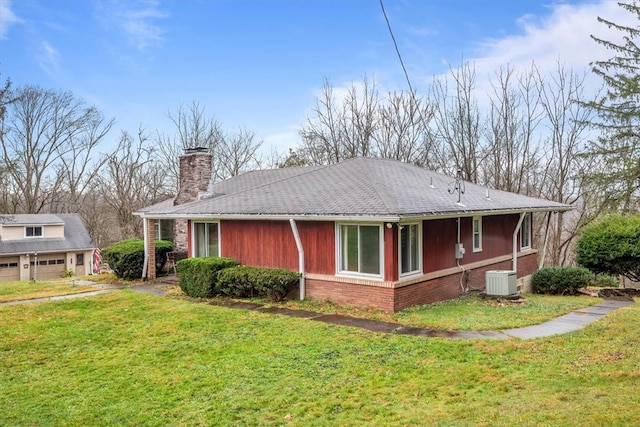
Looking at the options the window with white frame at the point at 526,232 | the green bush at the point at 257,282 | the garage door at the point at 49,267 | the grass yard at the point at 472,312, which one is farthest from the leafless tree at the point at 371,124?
the green bush at the point at 257,282

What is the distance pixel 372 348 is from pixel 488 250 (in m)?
8.87

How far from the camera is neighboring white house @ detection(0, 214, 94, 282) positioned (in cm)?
3192

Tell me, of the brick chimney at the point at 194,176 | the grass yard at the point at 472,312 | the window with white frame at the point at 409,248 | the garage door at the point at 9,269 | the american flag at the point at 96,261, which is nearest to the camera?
the grass yard at the point at 472,312

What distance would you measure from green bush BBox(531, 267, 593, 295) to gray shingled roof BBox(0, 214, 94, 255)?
31209 mm

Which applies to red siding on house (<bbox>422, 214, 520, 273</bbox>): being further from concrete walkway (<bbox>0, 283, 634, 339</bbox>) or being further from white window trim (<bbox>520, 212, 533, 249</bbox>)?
concrete walkway (<bbox>0, 283, 634, 339</bbox>)

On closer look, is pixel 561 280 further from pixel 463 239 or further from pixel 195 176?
pixel 195 176

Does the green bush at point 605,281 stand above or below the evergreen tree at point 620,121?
below

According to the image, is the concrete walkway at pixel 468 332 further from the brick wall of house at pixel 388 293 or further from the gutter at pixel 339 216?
the gutter at pixel 339 216

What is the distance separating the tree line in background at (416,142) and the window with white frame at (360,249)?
820cm

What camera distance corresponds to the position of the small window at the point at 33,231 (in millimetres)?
32938

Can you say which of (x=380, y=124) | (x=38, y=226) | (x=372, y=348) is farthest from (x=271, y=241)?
(x=38, y=226)

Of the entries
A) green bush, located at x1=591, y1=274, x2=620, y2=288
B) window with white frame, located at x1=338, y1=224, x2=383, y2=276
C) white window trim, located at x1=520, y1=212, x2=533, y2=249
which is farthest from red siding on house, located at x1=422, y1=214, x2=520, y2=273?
green bush, located at x1=591, y1=274, x2=620, y2=288

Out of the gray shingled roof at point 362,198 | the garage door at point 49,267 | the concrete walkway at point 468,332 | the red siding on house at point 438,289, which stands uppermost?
the gray shingled roof at point 362,198

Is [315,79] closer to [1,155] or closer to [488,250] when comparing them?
[488,250]
